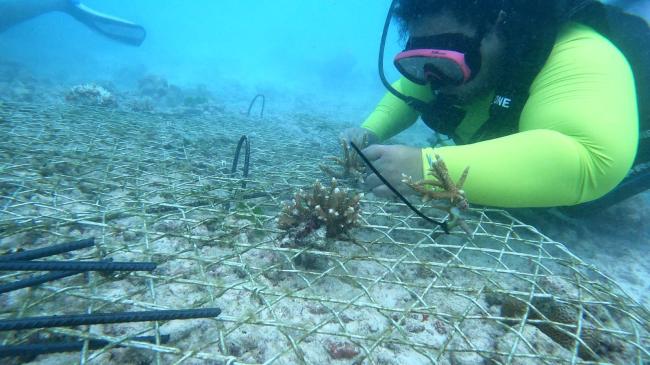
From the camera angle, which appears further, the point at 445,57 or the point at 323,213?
the point at 445,57

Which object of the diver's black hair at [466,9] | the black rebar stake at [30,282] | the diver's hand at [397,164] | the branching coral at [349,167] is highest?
the diver's black hair at [466,9]

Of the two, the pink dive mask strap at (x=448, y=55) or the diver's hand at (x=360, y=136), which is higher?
the pink dive mask strap at (x=448, y=55)

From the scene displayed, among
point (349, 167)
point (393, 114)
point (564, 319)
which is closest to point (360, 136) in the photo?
point (393, 114)

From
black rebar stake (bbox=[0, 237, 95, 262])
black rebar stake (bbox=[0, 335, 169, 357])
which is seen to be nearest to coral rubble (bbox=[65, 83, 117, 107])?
black rebar stake (bbox=[0, 237, 95, 262])

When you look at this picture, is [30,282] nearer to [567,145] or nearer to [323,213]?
Answer: [323,213]

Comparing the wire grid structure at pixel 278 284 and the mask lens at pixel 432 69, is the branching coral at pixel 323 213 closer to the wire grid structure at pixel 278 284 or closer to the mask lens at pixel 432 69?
the wire grid structure at pixel 278 284

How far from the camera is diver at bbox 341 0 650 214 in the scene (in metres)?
2.37

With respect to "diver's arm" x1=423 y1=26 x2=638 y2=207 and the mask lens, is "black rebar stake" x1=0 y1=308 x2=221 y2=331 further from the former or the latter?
the mask lens

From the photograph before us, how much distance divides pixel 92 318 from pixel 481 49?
11.4 ft

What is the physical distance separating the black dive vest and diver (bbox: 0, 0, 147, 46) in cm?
1906

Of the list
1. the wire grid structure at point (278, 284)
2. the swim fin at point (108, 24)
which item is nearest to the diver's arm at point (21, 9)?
the swim fin at point (108, 24)

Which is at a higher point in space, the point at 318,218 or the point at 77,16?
the point at 77,16

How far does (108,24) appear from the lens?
1659cm

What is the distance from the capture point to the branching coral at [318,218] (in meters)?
2.34
